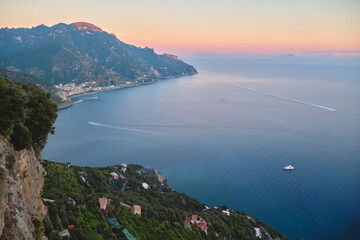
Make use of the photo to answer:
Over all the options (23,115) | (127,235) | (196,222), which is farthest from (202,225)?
(23,115)

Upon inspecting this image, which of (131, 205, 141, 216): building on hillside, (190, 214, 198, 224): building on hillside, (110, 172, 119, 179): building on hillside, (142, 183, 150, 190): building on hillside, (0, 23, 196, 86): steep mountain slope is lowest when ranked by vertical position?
(142, 183, 150, 190): building on hillside

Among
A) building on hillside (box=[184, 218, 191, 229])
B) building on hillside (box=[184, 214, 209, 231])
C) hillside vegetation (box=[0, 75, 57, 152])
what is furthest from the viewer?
building on hillside (box=[184, 214, 209, 231])

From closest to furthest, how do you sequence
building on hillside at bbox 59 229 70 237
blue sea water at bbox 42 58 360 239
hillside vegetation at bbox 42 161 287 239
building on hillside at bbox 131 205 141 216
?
building on hillside at bbox 59 229 70 237
hillside vegetation at bbox 42 161 287 239
building on hillside at bbox 131 205 141 216
blue sea water at bbox 42 58 360 239

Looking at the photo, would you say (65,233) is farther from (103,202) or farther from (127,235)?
(103,202)

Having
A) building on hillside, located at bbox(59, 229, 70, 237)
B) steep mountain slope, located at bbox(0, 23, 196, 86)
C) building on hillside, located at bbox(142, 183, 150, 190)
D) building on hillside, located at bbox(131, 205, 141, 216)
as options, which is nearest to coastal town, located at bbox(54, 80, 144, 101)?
steep mountain slope, located at bbox(0, 23, 196, 86)

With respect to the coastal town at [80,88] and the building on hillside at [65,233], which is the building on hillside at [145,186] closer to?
the building on hillside at [65,233]

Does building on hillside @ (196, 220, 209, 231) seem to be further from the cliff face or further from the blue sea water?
the cliff face
